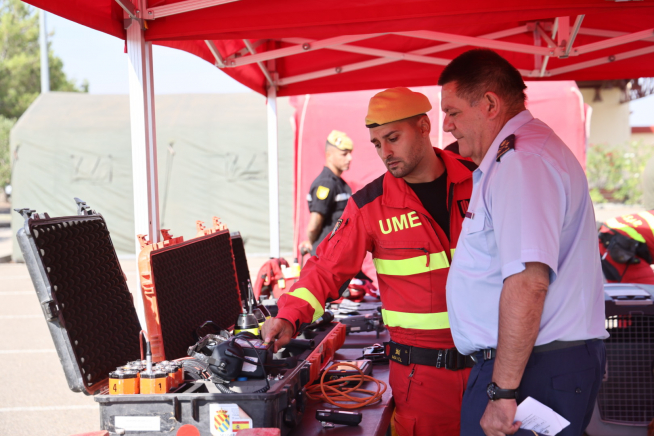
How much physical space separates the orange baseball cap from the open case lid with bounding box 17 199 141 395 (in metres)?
1.06

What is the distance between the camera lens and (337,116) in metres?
8.00

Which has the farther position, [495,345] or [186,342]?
[186,342]

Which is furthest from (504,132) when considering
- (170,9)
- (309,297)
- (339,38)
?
(339,38)

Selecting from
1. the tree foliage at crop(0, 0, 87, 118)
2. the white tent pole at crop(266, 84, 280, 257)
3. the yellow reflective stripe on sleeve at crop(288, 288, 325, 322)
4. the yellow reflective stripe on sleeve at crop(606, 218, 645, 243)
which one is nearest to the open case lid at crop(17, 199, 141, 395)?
the yellow reflective stripe on sleeve at crop(288, 288, 325, 322)

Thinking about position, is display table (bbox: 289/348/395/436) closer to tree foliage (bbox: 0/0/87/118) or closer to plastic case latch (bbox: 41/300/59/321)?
plastic case latch (bbox: 41/300/59/321)

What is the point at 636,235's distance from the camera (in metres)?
4.20

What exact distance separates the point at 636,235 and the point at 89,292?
12.3 ft

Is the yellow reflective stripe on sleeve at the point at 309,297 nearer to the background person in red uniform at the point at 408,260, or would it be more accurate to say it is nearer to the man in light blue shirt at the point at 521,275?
the background person in red uniform at the point at 408,260

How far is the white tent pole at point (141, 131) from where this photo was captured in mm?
2586

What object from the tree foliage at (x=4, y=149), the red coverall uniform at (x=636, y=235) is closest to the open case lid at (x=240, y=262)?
the red coverall uniform at (x=636, y=235)

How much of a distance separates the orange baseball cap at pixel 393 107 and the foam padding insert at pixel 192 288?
2.93 ft

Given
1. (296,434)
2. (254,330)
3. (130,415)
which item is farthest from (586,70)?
(130,415)

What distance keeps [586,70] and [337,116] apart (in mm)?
3934

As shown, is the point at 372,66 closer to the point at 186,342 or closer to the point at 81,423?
the point at 186,342
